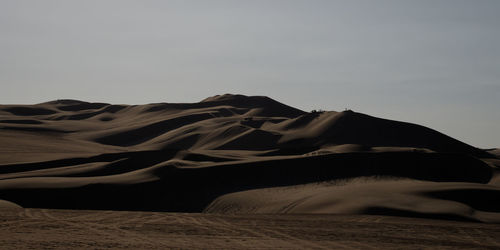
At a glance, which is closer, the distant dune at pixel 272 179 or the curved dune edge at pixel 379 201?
the curved dune edge at pixel 379 201

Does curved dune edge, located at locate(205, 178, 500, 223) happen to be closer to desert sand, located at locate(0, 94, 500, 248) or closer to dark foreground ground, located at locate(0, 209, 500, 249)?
desert sand, located at locate(0, 94, 500, 248)

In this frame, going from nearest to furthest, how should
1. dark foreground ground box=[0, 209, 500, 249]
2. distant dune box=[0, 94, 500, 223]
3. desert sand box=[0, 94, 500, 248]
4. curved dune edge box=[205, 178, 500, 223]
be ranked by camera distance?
dark foreground ground box=[0, 209, 500, 249]
curved dune edge box=[205, 178, 500, 223]
desert sand box=[0, 94, 500, 248]
distant dune box=[0, 94, 500, 223]

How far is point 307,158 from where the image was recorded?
129 ft

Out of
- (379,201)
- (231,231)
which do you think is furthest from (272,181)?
(231,231)

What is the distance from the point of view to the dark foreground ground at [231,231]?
17.4m

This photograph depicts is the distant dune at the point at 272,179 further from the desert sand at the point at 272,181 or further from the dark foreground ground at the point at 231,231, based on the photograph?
the dark foreground ground at the point at 231,231

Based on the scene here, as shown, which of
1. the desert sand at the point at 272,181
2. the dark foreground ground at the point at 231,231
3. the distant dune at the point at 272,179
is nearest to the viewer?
the dark foreground ground at the point at 231,231

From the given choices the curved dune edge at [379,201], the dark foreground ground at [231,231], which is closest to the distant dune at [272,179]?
the curved dune edge at [379,201]

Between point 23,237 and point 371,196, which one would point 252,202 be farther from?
point 23,237

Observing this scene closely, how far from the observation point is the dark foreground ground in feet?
57.1

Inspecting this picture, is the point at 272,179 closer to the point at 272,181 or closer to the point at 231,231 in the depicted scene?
the point at 272,181

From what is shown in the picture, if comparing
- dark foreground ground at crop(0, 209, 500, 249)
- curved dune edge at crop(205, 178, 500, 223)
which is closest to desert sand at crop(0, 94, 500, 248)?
curved dune edge at crop(205, 178, 500, 223)

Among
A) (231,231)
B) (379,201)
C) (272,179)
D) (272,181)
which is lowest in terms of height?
(231,231)

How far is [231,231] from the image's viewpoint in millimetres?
20312
